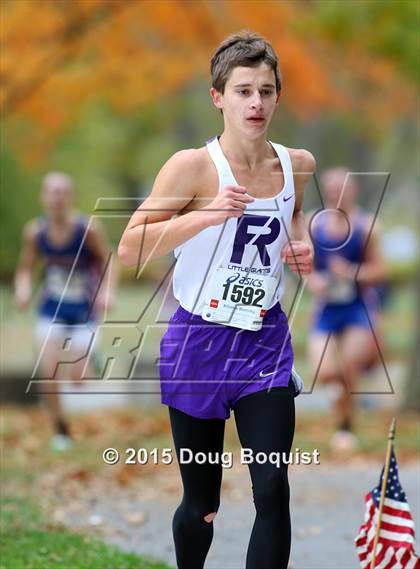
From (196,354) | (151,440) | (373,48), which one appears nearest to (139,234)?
(196,354)

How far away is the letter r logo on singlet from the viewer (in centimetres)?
425

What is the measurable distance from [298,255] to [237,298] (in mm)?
262

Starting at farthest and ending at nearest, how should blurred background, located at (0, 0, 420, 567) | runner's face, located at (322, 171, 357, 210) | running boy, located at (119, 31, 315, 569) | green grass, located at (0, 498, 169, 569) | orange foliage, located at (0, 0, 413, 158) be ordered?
1. orange foliage, located at (0, 0, 413, 158)
2. blurred background, located at (0, 0, 420, 567)
3. runner's face, located at (322, 171, 357, 210)
4. green grass, located at (0, 498, 169, 569)
5. running boy, located at (119, 31, 315, 569)

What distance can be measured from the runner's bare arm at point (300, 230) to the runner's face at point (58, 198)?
487cm

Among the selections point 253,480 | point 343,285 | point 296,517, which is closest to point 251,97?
point 253,480

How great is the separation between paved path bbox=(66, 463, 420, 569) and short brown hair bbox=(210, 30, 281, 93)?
2.26 meters

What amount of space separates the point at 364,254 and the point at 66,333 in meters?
2.24

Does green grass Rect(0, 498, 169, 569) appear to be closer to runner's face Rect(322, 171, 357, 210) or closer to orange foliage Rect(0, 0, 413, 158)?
runner's face Rect(322, 171, 357, 210)

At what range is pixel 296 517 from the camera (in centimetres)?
683

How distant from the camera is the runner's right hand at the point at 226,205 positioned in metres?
4.09

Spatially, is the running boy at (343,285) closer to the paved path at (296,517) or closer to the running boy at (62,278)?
the paved path at (296,517)

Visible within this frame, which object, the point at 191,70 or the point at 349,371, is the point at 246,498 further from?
the point at 191,70

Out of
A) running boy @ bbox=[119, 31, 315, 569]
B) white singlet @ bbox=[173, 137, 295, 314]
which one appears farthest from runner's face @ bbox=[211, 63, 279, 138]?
white singlet @ bbox=[173, 137, 295, 314]

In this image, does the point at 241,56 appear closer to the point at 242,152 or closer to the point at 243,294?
the point at 242,152
